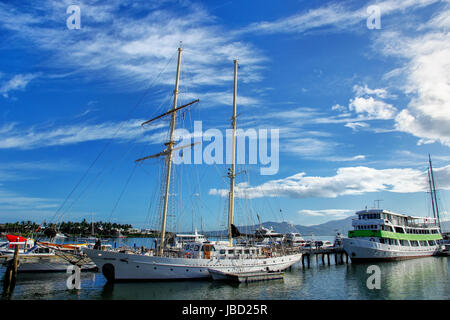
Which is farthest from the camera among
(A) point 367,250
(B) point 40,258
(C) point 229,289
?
(A) point 367,250

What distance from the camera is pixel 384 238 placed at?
5303 centimetres

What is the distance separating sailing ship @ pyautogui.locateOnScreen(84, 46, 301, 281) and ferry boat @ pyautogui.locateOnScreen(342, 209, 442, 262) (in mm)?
17465

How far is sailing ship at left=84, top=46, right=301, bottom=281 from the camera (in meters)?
29.7

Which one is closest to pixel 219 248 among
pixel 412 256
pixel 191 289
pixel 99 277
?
pixel 191 289

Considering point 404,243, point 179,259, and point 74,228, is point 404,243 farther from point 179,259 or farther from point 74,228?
point 74,228

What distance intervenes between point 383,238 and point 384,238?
1.00 feet

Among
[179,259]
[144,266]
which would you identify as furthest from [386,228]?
[144,266]

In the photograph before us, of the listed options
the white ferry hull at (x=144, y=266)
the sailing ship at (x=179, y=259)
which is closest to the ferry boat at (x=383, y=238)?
the sailing ship at (x=179, y=259)

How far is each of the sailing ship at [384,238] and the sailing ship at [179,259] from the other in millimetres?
17564

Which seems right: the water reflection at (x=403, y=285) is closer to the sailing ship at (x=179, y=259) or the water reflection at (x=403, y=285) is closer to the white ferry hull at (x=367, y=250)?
the white ferry hull at (x=367, y=250)
